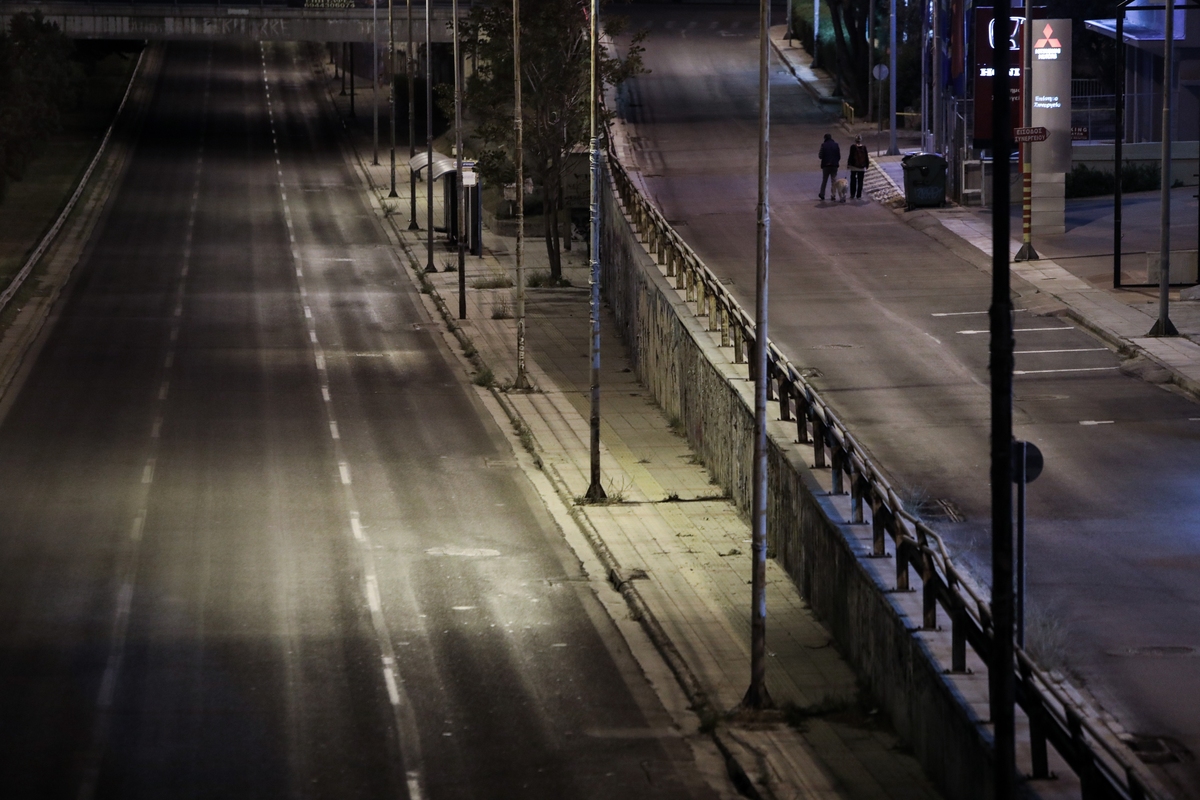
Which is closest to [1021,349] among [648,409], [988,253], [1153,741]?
[648,409]

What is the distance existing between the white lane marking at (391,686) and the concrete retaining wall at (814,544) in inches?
174

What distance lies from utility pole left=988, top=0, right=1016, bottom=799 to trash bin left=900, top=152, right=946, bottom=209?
36321mm

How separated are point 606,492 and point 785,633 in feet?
23.5

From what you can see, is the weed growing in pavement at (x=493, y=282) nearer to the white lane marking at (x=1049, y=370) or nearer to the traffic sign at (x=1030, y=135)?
the traffic sign at (x=1030, y=135)

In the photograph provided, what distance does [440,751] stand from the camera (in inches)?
623

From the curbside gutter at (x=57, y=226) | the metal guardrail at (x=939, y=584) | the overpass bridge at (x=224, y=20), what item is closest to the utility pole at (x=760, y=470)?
the metal guardrail at (x=939, y=584)

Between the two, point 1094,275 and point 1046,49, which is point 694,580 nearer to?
point 1094,275

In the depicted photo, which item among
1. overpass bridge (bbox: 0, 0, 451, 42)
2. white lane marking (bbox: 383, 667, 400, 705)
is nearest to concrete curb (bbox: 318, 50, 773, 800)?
white lane marking (bbox: 383, 667, 400, 705)

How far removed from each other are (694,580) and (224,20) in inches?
2851

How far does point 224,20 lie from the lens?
288 feet

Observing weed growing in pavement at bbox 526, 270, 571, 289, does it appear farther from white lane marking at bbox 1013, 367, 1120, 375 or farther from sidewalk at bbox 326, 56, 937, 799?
white lane marking at bbox 1013, 367, 1120, 375

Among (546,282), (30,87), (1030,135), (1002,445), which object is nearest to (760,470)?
(1002,445)

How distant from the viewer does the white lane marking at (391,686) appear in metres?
17.3

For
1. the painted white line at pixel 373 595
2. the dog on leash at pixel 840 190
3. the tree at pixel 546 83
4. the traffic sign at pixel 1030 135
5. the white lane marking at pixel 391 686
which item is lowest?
the white lane marking at pixel 391 686
